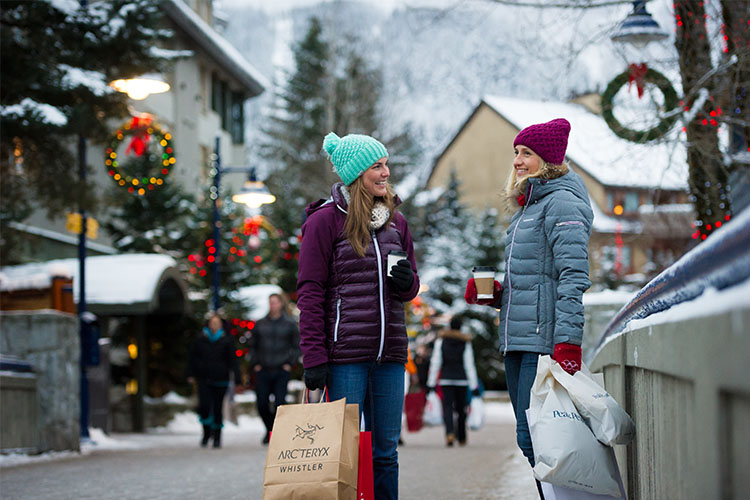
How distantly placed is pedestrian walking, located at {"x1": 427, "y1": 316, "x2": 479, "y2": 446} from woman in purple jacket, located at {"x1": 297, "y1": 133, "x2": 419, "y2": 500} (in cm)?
1080

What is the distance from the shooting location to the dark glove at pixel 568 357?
4.95 meters

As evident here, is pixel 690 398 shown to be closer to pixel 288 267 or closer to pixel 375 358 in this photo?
pixel 375 358

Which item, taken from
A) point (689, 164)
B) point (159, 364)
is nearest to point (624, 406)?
point (689, 164)

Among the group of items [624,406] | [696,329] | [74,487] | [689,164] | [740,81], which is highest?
[740,81]

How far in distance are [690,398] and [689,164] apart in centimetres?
920

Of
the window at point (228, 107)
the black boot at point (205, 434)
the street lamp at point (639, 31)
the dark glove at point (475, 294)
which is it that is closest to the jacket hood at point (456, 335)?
the black boot at point (205, 434)

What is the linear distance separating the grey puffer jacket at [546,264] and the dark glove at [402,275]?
1.54 ft

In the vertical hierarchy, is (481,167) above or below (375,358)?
above

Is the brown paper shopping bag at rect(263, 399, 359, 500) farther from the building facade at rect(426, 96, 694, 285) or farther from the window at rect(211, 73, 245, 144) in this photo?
the window at rect(211, 73, 245, 144)

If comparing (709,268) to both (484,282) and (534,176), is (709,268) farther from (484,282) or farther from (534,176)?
(484,282)

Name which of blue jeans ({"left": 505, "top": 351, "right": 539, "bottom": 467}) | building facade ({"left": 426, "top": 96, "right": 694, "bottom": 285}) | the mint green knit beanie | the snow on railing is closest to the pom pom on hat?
the mint green knit beanie

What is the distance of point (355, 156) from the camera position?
566 centimetres

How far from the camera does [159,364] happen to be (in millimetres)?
24516

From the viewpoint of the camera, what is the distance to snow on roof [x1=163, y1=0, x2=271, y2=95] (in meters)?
35.7
